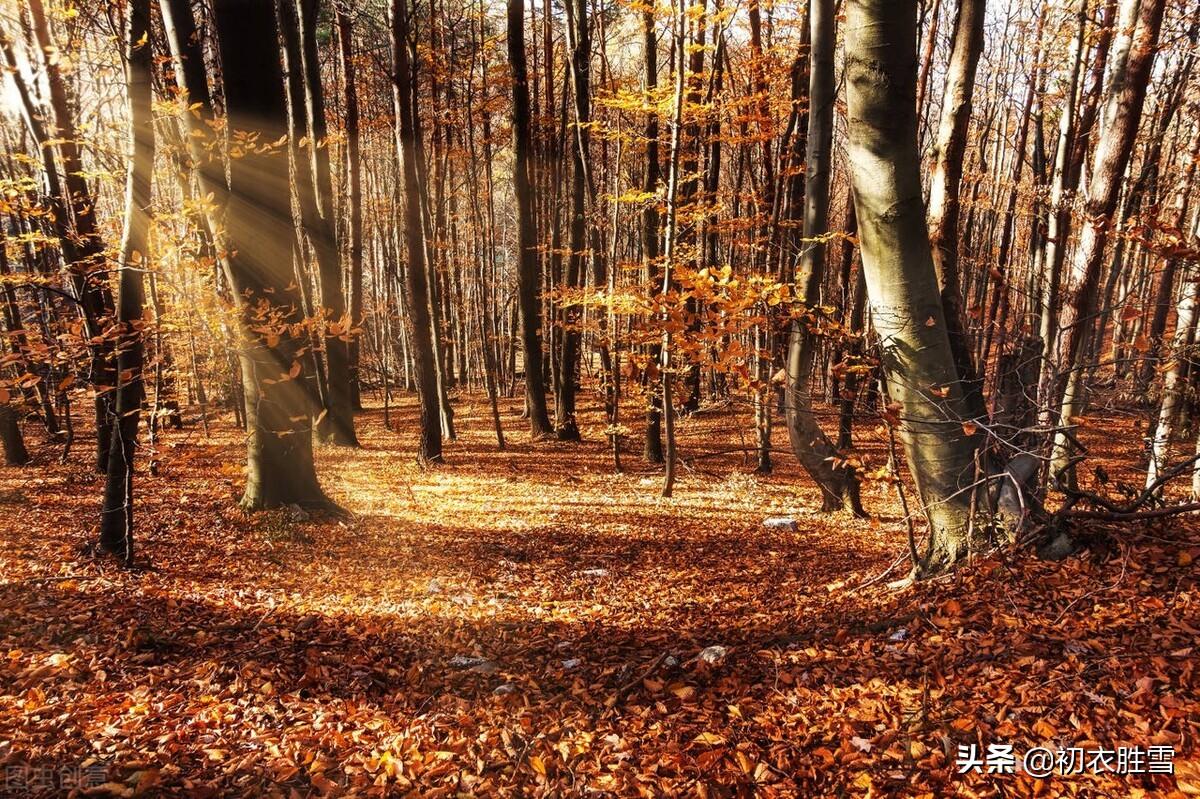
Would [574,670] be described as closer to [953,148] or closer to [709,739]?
[709,739]

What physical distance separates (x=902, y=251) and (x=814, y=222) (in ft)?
12.8

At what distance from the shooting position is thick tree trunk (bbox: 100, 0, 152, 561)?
18.1 ft

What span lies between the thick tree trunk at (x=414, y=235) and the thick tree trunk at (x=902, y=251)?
9.59 metres

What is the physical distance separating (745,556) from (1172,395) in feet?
15.3

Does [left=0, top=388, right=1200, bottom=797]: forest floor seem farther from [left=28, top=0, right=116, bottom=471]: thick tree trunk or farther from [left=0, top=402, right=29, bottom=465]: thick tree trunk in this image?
[left=0, top=402, right=29, bottom=465]: thick tree trunk

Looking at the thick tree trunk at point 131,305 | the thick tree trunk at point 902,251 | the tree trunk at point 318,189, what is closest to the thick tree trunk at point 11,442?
the tree trunk at point 318,189

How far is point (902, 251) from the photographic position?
3.89 m

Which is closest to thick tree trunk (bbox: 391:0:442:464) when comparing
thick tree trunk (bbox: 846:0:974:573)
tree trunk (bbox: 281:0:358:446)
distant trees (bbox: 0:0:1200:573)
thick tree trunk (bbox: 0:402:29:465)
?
distant trees (bbox: 0:0:1200:573)

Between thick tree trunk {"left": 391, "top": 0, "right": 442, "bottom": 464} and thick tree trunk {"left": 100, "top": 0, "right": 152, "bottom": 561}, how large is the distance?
4.87 meters

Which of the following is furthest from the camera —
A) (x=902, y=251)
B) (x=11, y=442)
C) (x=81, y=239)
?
(x=11, y=442)

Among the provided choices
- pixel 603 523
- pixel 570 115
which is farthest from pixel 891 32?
pixel 570 115

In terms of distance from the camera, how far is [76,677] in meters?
3.98

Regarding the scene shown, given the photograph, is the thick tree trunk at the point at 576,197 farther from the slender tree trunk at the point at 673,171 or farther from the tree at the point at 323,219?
the tree at the point at 323,219

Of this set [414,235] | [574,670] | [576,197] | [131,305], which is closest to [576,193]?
[576,197]
